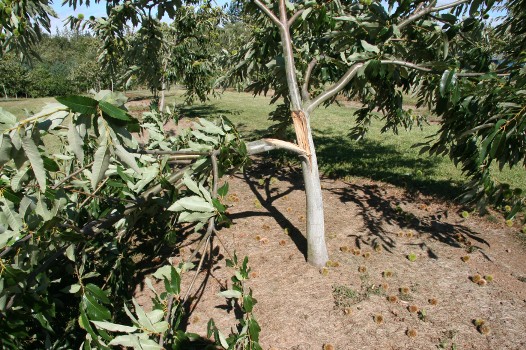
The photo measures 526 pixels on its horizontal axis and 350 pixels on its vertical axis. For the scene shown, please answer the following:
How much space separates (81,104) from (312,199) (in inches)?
85.7

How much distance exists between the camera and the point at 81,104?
92 cm

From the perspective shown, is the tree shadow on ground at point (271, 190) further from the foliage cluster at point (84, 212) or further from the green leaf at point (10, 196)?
the green leaf at point (10, 196)

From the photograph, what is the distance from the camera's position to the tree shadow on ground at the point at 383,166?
15.7 feet

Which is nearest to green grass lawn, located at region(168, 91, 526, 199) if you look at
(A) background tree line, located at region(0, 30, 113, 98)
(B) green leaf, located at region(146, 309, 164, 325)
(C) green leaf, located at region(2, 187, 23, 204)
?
(B) green leaf, located at region(146, 309, 164, 325)

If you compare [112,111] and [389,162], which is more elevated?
[112,111]

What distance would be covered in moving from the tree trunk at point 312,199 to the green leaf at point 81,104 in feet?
6.35

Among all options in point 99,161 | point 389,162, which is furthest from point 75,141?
point 389,162

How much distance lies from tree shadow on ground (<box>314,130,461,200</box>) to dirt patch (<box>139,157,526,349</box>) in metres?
0.58

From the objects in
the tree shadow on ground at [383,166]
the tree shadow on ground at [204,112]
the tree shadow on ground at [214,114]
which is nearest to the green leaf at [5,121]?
the tree shadow on ground at [383,166]

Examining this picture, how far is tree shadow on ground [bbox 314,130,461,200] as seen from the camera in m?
4.77

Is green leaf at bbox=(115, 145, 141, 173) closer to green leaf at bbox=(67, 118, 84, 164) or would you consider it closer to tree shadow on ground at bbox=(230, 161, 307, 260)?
green leaf at bbox=(67, 118, 84, 164)

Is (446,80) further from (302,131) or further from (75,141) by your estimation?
(75,141)

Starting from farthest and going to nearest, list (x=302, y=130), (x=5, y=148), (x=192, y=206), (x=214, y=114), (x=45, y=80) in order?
(x=45, y=80) → (x=214, y=114) → (x=302, y=130) → (x=192, y=206) → (x=5, y=148)

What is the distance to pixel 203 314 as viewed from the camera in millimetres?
2654
